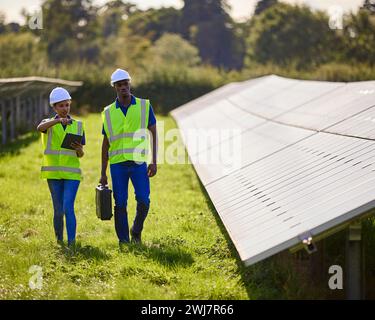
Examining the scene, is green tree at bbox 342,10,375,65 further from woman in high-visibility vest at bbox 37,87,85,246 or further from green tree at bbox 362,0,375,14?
woman in high-visibility vest at bbox 37,87,85,246

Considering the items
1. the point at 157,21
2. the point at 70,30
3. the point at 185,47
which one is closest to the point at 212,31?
the point at 157,21

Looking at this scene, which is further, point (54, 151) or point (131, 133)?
point (54, 151)

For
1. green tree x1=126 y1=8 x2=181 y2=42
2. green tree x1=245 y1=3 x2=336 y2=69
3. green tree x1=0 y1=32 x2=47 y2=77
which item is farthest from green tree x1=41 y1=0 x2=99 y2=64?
green tree x1=245 y1=3 x2=336 y2=69

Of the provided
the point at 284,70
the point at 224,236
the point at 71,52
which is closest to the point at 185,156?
the point at 224,236

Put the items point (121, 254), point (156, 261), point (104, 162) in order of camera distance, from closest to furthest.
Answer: point (156, 261) < point (121, 254) < point (104, 162)

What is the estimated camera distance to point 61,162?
7.18 metres

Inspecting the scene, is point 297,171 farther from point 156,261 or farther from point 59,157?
point 59,157

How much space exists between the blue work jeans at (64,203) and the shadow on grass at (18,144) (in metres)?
7.66

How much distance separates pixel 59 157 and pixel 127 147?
786 mm

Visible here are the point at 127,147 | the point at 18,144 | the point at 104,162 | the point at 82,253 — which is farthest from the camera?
the point at 18,144

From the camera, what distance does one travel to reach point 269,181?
7.08 metres

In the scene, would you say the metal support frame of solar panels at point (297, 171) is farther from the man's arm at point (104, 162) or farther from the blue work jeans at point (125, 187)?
the man's arm at point (104, 162)

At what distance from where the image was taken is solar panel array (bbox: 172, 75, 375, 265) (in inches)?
203
